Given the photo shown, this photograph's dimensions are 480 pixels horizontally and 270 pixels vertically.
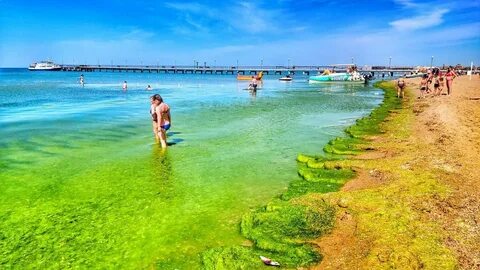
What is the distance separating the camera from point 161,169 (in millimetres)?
12617

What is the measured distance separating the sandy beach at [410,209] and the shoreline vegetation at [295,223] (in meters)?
0.22

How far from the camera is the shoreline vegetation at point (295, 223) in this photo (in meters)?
6.66

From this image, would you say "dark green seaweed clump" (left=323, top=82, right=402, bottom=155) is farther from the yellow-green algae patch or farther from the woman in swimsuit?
the woman in swimsuit

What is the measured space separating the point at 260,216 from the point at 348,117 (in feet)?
62.2

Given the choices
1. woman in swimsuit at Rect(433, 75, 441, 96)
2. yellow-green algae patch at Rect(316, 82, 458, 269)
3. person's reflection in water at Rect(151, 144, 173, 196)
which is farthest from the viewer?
woman in swimsuit at Rect(433, 75, 441, 96)

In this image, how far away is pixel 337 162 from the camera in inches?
483

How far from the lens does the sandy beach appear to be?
632cm

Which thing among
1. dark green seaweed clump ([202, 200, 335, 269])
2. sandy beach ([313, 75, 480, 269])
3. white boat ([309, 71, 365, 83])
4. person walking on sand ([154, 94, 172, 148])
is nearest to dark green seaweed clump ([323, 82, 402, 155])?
sandy beach ([313, 75, 480, 269])

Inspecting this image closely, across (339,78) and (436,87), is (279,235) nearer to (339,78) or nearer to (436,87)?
(436,87)

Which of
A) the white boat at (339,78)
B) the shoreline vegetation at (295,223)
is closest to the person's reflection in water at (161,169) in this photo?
the shoreline vegetation at (295,223)

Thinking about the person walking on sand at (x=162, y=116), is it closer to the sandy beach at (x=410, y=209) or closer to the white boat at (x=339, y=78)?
the sandy beach at (x=410, y=209)

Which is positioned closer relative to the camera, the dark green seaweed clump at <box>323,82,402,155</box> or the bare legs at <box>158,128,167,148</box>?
the dark green seaweed clump at <box>323,82,402,155</box>

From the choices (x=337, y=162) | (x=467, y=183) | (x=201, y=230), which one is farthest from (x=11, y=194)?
(x=467, y=183)

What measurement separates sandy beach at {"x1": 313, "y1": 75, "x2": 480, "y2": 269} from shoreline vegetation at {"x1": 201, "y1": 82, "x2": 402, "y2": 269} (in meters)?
0.22
